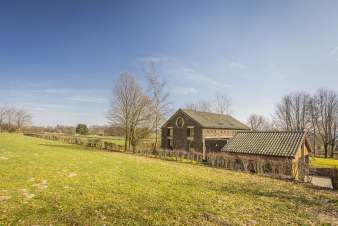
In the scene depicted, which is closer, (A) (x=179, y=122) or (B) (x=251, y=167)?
(B) (x=251, y=167)

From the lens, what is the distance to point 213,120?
37125mm

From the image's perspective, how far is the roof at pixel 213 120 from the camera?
33.7 m

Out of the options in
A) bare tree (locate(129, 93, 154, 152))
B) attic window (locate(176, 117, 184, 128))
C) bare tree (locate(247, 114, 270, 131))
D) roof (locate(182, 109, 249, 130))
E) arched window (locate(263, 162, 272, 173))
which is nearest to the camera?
arched window (locate(263, 162, 272, 173))

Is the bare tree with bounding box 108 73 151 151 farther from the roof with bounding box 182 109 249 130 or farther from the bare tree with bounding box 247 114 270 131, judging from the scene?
the bare tree with bounding box 247 114 270 131

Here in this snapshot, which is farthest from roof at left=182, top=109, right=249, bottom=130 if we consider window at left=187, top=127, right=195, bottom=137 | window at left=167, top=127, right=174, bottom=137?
window at left=167, top=127, right=174, bottom=137

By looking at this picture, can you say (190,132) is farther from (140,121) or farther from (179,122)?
(140,121)

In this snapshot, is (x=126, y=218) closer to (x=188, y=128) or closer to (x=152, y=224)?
(x=152, y=224)

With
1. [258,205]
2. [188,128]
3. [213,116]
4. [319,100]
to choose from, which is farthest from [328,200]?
[319,100]

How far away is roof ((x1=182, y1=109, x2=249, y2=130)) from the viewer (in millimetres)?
33719

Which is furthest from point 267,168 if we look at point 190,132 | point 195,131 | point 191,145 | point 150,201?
point 190,132

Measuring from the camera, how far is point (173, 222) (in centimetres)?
633

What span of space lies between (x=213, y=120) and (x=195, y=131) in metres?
5.99

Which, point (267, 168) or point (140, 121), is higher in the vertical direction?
point (140, 121)

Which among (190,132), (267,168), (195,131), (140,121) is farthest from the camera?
(190,132)
